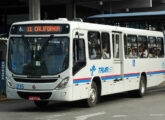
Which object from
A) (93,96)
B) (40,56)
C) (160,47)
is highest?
(160,47)

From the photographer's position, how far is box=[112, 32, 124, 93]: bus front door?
1734cm

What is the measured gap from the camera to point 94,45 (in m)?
15.8

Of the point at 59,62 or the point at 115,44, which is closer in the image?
the point at 59,62

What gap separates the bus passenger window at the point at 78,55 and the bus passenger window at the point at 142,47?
541cm

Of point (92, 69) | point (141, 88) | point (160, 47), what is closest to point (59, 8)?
point (160, 47)

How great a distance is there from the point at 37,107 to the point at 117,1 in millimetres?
30964

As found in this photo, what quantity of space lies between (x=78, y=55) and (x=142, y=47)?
242 inches

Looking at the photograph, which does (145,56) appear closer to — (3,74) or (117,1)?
(3,74)

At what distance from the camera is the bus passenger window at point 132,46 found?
18855mm

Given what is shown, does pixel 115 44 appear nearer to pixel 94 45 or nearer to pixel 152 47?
pixel 94 45

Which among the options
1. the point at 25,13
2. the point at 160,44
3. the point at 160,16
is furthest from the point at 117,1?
the point at 160,44

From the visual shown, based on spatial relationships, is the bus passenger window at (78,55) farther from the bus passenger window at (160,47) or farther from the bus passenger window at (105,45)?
the bus passenger window at (160,47)

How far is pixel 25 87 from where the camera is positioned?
14.3 m

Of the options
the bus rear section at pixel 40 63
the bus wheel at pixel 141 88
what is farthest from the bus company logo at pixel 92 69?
the bus wheel at pixel 141 88
